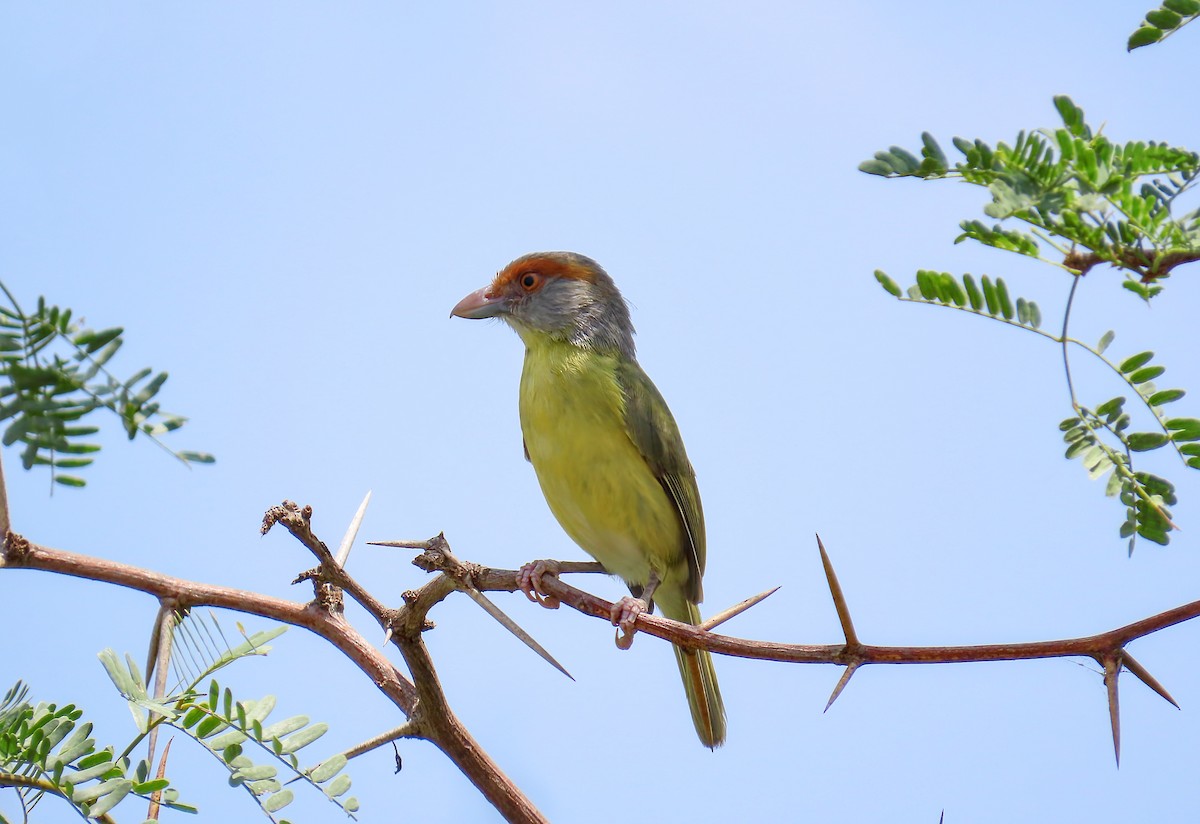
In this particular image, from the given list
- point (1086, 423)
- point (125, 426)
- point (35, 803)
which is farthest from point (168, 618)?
point (1086, 423)

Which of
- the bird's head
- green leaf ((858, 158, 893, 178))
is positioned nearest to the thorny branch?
green leaf ((858, 158, 893, 178))

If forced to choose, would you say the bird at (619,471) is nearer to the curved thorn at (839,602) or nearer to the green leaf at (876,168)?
the curved thorn at (839,602)

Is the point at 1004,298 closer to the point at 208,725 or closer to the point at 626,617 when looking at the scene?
the point at 626,617

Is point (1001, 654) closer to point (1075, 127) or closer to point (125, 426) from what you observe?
point (1075, 127)

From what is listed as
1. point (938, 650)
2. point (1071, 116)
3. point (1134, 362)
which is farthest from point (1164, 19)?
point (938, 650)

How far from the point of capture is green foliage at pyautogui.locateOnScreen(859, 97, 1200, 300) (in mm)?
1996

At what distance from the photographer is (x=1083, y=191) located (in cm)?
205

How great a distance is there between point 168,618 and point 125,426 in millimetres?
1264

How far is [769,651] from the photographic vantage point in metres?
2.31

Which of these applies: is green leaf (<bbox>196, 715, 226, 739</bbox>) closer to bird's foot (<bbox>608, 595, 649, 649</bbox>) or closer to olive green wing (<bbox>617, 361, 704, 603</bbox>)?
bird's foot (<bbox>608, 595, 649, 649</bbox>)

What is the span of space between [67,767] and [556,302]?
11.5 ft

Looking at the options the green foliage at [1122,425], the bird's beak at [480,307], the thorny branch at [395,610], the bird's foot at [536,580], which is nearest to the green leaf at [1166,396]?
the green foliage at [1122,425]

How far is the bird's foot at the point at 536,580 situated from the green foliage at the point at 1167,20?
1955 mm

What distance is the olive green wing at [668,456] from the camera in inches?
190
